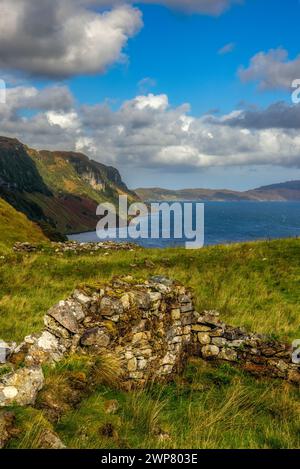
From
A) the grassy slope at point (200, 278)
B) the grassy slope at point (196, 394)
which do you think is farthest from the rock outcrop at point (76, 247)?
the grassy slope at point (196, 394)

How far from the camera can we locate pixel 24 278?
24.2 m

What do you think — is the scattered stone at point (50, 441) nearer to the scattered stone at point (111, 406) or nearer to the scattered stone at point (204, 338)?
the scattered stone at point (111, 406)

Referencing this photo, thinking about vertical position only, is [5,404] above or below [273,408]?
above

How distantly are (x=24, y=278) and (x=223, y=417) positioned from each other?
18161 mm

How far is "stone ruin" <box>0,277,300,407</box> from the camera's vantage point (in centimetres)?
1024

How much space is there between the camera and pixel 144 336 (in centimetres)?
1091

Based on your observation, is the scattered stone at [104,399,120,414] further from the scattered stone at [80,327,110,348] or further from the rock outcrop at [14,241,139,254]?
the rock outcrop at [14,241,139,254]

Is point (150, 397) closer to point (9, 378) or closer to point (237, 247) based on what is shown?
point (9, 378)

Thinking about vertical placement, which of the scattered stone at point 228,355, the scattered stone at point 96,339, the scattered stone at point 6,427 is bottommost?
the scattered stone at point 228,355

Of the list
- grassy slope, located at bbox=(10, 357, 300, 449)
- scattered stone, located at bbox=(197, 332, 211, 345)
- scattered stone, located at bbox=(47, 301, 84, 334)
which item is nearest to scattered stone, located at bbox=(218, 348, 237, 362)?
scattered stone, located at bbox=(197, 332, 211, 345)

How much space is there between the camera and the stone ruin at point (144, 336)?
10.2m

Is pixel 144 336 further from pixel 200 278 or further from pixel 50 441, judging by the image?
pixel 200 278

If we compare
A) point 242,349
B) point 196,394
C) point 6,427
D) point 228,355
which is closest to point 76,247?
point 228,355
